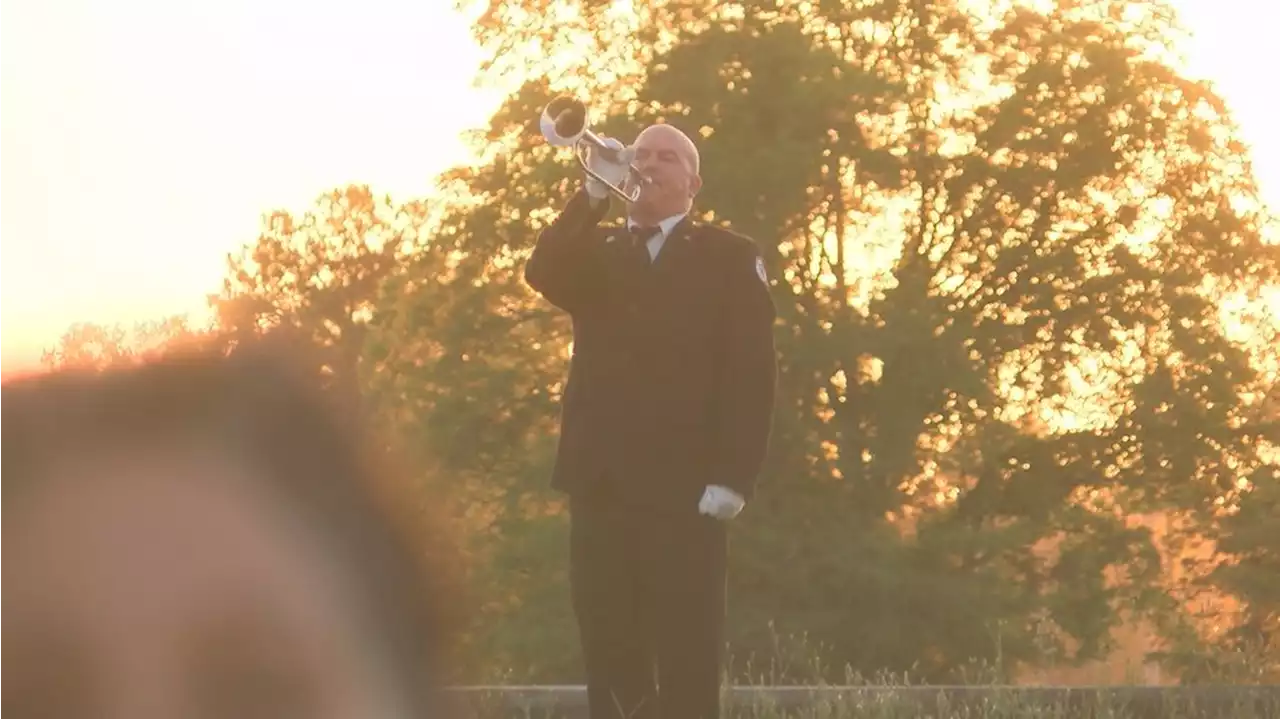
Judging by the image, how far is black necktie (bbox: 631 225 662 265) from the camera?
17.1 feet

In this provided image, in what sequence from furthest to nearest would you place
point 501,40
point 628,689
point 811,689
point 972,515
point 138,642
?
point 501,40, point 972,515, point 811,689, point 138,642, point 628,689

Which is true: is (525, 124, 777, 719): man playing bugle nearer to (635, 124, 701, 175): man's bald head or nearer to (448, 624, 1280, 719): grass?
(635, 124, 701, 175): man's bald head

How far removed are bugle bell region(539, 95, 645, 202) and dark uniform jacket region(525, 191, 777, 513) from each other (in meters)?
0.11

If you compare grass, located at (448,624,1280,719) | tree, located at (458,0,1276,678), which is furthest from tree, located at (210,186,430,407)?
grass, located at (448,624,1280,719)

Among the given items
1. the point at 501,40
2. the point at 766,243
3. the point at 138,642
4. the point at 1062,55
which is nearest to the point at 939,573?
the point at 766,243

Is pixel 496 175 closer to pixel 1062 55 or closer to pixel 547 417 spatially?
pixel 547 417

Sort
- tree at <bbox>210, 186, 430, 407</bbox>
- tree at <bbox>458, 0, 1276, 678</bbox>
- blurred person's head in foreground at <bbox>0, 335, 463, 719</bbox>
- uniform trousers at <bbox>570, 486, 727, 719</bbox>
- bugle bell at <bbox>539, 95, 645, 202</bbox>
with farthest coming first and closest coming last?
tree at <bbox>210, 186, 430, 407</bbox> < tree at <bbox>458, 0, 1276, 678</bbox> < blurred person's head in foreground at <bbox>0, 335, 463, 719</bbox> < uniform trousers at <bbox>570, 486, 727, 719</bbox> < bugle bell at <bbox>539, 95, 645, 202</bbox>

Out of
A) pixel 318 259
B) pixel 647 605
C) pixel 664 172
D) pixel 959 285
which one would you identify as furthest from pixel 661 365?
pixel 318 259

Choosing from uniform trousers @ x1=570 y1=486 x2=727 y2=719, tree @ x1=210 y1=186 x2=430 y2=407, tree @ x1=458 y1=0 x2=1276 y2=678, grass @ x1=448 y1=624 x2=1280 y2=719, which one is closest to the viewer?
uniform trousers @ x1=570 y1=486 x2=727 y2=719

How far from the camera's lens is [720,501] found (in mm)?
5039

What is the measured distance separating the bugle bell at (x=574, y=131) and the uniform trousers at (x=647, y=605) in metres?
0.92

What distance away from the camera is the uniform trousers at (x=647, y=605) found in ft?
16.7

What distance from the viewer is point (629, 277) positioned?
204 inches

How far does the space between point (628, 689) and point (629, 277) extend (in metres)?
1.15
